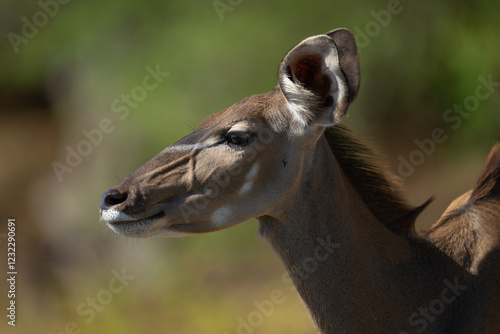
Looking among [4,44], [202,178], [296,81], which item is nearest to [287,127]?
[296,81]

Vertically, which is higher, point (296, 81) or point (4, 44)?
point (4, 44)

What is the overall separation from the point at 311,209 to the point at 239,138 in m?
0.69

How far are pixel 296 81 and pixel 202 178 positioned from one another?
3.04 ft

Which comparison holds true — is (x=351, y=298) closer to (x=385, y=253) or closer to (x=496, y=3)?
(x=385, y=253)

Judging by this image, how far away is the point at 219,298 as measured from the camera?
13.2 m

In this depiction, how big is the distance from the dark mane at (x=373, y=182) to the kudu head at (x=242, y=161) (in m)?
0.41

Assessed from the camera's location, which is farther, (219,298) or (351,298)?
(219,298)

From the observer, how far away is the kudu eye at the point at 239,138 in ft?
15.7

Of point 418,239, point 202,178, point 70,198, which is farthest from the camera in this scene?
point 70,198

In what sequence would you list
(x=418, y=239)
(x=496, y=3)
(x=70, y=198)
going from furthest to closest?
(x=70, y=198), (x=496, y=3), (x=418, y=239)

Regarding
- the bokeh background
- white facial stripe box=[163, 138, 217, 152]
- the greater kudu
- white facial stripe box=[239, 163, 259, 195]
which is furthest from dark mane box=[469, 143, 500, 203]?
the bokeh background

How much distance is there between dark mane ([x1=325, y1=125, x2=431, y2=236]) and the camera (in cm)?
521

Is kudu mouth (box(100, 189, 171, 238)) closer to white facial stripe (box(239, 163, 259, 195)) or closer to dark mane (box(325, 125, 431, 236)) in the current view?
white facial stripe (box(239, 163, 259, 195))

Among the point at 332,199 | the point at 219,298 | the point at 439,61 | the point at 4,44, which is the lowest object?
the point at 219,298
